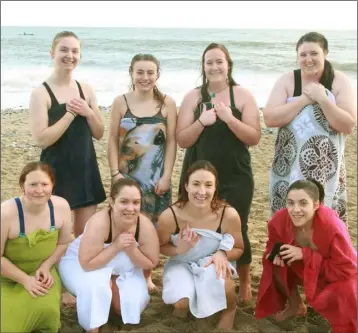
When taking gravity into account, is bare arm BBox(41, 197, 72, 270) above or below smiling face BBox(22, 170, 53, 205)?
below

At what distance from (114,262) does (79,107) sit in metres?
1.10

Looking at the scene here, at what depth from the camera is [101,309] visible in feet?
10.2

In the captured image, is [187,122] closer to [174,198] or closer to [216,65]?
[216,65]

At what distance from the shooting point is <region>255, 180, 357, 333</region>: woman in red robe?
3076 mm

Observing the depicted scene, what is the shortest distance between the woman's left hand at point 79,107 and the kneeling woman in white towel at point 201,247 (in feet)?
2.83

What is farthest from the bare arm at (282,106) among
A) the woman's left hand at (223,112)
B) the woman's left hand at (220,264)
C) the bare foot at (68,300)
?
the bare foot at (68,300)

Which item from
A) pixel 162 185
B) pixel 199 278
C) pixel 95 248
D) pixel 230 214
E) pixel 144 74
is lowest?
pixel 199 278

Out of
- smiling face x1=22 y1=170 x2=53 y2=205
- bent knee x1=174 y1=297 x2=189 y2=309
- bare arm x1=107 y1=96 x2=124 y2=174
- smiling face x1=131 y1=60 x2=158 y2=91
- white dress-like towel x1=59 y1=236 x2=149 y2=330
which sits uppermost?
smiling face x1=131 y1=60 x2=158 y2=91

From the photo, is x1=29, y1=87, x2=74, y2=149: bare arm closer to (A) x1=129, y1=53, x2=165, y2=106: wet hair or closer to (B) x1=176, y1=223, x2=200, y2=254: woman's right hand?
(A) x1=129, y1=53, x2=165, y2=106: wet hair

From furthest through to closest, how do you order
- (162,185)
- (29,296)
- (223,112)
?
(162,185), (223,112), (29,296)

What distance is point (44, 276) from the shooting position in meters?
3.14

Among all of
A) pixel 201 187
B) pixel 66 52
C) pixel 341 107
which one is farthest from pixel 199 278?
pixel 66 52

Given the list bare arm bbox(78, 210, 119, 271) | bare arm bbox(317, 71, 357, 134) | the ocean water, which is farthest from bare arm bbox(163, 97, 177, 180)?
the ocean water

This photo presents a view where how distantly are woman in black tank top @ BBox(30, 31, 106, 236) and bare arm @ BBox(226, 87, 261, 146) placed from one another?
97cm
